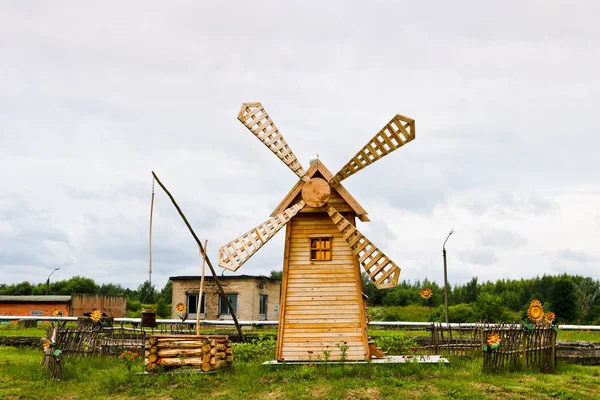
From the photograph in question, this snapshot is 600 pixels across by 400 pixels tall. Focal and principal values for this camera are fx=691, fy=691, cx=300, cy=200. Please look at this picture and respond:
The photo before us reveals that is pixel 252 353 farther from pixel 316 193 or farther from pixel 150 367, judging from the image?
pixel 316 193

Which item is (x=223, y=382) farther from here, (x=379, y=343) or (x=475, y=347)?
(x=475, y=347)

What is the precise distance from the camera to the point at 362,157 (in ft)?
50.6

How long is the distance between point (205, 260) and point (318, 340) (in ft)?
10.3

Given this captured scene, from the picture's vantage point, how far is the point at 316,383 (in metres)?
13.3

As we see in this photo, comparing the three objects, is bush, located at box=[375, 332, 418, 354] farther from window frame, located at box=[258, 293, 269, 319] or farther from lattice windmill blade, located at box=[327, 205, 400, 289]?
window frame, located at box=[258, 293, 269, 319]

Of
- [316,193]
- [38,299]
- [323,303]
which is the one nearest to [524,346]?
[323,303]

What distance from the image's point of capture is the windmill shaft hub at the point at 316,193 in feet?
50.0

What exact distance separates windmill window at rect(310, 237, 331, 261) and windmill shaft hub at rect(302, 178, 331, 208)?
→ 2.66 ft

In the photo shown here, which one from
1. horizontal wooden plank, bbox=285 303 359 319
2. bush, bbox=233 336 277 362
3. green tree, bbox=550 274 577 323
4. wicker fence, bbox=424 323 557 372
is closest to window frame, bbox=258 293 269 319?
green tree, bbox=550 274 577 323

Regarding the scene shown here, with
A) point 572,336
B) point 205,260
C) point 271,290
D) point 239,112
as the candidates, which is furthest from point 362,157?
point 271,290

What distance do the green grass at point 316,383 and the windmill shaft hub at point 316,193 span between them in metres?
3.55

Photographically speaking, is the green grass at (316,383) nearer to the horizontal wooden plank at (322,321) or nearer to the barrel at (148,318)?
the horizontal wooden plank at (322,321)

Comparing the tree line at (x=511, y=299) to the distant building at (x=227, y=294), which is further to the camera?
the distant building at (x=227, y=294)

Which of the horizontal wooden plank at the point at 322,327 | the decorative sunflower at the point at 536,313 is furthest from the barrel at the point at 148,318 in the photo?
the decorative sunflower at the point at 536,313
